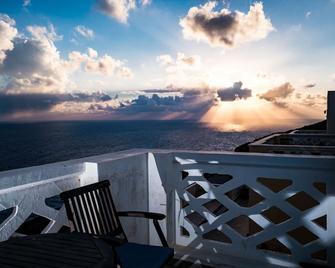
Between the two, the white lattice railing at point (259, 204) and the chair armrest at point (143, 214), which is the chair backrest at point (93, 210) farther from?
the white lattice railing at point (259, 204)

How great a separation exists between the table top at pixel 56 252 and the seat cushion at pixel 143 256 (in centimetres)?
53

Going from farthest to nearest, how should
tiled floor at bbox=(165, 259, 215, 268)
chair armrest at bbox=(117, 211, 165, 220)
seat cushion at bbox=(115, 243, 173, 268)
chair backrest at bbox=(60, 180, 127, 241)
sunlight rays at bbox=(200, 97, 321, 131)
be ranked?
sunlight rays at bbox=(200, 97, 321, 131)
tiled floor at bbox=(165, 259, 215, 268)
chair armrest at bbox=(117, 211, 165, 220)
chair backrest at bbox=(60, 180, 127, 241)
seat cushion at bbox=(115, 243, 173, 268)

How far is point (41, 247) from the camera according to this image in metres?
1.48

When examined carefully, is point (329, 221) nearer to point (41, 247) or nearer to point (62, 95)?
point (41, 247)

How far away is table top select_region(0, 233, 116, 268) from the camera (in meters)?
1.32

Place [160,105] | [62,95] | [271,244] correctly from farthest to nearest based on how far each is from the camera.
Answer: [160,105]
[62,95]
[271,244]

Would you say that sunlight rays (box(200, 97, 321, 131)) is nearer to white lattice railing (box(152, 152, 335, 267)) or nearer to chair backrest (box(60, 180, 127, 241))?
white lattice railing (box(152, 152, 335, 267))

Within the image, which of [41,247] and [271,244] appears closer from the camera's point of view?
[41,247]

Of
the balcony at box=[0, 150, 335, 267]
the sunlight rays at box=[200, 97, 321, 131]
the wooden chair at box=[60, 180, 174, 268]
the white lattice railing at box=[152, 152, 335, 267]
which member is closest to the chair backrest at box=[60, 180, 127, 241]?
the wooden chair at box=[60, 180, 174, 268]

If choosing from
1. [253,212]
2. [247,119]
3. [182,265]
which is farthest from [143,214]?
[247,119]

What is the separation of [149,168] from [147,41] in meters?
22.6

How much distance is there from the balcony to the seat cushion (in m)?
0.53

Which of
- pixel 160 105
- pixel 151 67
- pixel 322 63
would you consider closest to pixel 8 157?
pixel 160 105

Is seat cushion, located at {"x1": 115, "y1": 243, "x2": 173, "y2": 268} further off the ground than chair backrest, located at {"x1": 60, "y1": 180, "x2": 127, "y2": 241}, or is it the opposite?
chair backrest, located at {"x1": 60, "y1": 180, "x2": 127, "y2": 241}
